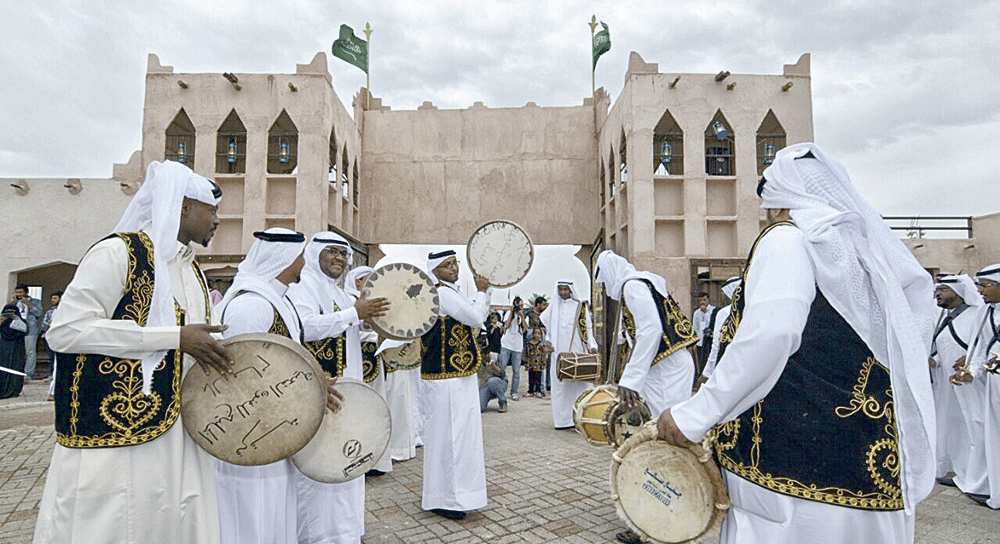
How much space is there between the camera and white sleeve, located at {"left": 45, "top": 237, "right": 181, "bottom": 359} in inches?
78.7

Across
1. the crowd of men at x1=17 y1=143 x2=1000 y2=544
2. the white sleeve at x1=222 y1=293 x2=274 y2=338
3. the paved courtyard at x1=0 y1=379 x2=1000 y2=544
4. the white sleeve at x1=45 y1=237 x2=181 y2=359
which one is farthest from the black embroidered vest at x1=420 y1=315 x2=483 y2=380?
the white sleeve at x1=45 y1=237 x2=181 y2=359

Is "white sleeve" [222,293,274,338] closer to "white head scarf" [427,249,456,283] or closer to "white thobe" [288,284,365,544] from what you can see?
"white thobe" [288,284,365,544]

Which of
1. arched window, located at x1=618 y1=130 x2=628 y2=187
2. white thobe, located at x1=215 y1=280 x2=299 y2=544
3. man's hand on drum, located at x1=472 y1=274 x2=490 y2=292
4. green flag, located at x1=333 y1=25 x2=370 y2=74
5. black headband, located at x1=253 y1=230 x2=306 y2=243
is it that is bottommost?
white thobe, located at x1=215 y1=280 x2=299 y2=544

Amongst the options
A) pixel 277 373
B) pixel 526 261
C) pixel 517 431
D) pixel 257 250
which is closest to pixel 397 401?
pixel 517 431

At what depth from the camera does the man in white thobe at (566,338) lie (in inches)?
308

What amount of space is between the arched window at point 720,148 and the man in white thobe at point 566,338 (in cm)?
554

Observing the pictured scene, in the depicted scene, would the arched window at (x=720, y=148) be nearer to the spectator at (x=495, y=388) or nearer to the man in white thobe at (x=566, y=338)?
the man in white thobe at (x=566, y=338)

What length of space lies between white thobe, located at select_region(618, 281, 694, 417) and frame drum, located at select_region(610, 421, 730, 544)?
63.6 inches

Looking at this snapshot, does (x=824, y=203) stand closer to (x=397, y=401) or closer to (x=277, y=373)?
(x=277, y=373)

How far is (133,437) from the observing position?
2.08 m

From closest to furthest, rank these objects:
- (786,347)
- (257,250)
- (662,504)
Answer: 1. (786,347)
2. (662,504)
3. (257,250)

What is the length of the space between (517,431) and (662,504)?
5563 mm

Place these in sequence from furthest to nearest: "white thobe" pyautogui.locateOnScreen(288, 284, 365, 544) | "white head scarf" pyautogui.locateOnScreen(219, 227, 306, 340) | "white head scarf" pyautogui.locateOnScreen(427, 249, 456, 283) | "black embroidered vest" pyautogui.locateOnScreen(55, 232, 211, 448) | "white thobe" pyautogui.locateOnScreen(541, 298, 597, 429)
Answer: "white thobe" pyautogui.locateOnScreen(541, 298, 597, 429), "white head scarf" pyautogui.locateOnScreen(427, 249, 456, 283), "white thobe" pyautogui.locateOnScreen(288, 284, 365, 544), "white head scarf" pyautogui.locateOnScreen(219, 227, 306, 340), "black embroidered vest" pyautogui.locateOnScreen(55, 232, 211, 448)

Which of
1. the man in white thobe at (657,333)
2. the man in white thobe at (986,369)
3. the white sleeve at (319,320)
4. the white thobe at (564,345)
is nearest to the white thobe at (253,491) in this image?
the white sleeve at (319,320)
